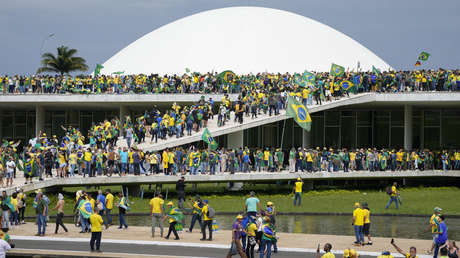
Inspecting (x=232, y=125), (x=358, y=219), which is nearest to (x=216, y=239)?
(x=358, y=219)

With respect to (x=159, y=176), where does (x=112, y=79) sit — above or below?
above

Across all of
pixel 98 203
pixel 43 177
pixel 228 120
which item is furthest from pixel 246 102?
A: pixel 98 203

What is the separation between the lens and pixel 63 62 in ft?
219

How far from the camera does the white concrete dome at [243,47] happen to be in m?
54.8

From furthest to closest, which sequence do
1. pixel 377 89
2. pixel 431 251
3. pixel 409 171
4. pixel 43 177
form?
1. pixel 377 89
2. pixel 409 171
3. pixel 43 177
4. pixel 431 251

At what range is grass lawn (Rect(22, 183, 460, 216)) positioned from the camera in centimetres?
2822

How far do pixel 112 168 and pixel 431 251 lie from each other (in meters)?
15.9

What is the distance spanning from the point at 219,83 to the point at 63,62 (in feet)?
93.6

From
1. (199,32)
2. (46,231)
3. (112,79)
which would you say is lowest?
(46,231)

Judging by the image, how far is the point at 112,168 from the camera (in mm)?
30281

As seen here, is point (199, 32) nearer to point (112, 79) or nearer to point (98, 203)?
point (112, 79)

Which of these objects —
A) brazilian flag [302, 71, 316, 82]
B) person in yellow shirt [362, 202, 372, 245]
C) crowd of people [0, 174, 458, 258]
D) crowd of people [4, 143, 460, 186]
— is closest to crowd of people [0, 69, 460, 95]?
brazilian flag [302, 71, 316, 82]

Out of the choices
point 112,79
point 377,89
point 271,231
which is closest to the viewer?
point 271,231

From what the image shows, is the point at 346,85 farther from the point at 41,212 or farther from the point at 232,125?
the point at 41,212
